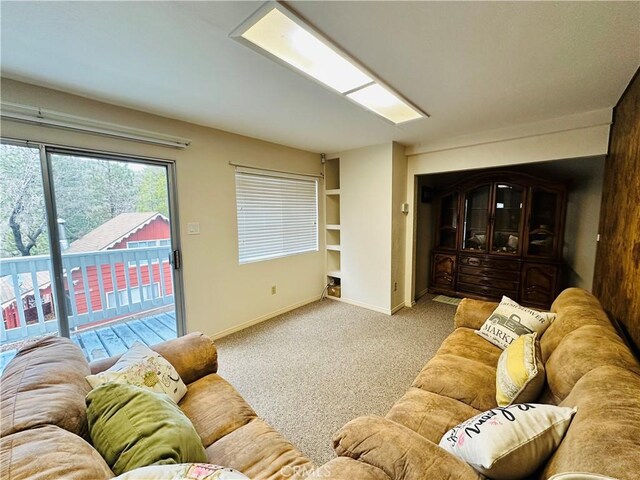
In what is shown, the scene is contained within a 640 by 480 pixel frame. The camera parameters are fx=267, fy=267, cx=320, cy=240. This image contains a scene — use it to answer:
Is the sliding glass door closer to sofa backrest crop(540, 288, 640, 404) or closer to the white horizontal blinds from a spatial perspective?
the white horizontal blinds

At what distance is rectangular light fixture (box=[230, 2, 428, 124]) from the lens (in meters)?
1.31

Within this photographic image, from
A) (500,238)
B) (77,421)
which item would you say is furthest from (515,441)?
(500,238)

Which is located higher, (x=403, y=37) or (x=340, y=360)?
(x=403, y=37)

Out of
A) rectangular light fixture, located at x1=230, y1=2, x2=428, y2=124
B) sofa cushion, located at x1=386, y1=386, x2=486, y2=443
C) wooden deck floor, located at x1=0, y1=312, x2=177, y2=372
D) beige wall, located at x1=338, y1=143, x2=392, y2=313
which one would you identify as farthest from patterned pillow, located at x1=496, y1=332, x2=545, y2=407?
wooden deck floor, located at x1=0, y1=312, x2=177, y2=372

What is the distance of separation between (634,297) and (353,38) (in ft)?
7.22

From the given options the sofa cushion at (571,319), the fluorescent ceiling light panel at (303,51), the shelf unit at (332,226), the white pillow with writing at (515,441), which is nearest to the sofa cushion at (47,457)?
the white pillow with writing at (515,441)

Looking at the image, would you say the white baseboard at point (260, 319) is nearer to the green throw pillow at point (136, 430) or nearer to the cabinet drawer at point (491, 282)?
the green throw pillow at point (136, 430)

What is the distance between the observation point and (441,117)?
2.61 m

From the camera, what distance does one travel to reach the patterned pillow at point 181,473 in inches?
25.8

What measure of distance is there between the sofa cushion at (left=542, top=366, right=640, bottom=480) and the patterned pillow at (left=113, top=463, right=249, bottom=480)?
87 cm

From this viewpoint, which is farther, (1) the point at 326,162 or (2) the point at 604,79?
(1) the point at 326,162

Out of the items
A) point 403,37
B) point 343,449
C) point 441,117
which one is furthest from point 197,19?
A: point 441,117

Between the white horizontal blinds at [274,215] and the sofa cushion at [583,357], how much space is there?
294 centimetres

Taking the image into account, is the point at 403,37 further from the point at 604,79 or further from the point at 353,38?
the point at 604,79
